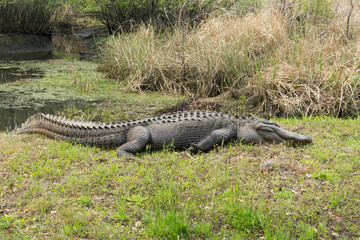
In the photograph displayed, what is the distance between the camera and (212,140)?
4.76 metres

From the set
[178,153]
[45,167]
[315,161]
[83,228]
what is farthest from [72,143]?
[315,161]

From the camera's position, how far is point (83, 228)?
2.89 m

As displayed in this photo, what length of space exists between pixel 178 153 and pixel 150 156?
1.22 feet

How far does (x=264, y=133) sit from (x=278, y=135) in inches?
7.4

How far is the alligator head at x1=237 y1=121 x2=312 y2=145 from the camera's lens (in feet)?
15.4

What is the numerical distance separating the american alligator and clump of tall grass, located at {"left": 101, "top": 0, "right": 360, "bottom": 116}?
189cm

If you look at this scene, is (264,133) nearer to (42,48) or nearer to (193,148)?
(193,148)

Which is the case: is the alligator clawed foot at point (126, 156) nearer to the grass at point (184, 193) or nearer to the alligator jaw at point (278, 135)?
the grass at point (184, 193)

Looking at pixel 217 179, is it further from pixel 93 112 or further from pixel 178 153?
pixel 93 112

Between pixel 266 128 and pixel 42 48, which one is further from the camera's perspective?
pixel 42 48

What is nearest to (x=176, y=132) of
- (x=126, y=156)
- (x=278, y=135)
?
(x=126, y=156)

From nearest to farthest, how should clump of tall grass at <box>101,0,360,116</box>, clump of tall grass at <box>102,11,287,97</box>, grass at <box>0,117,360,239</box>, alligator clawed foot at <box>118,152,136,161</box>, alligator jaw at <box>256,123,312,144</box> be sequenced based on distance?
grass at <box>0,117,360,239</box> < alligator clawed foot at <box>118,152,136,161</box> < alligator jaw at <box>256,123,312,144</box> < clump of tall grass at <box>101,0,360,116</box> < clump of tall grass at <box>102,11,287,97</box>

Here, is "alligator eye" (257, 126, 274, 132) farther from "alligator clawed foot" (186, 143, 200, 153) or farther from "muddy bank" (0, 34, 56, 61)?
"muddy bank" (0, 34, 56, 61)

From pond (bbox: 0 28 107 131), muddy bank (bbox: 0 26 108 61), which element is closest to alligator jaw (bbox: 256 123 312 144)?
pond (bbox: 0 28 107 131)
